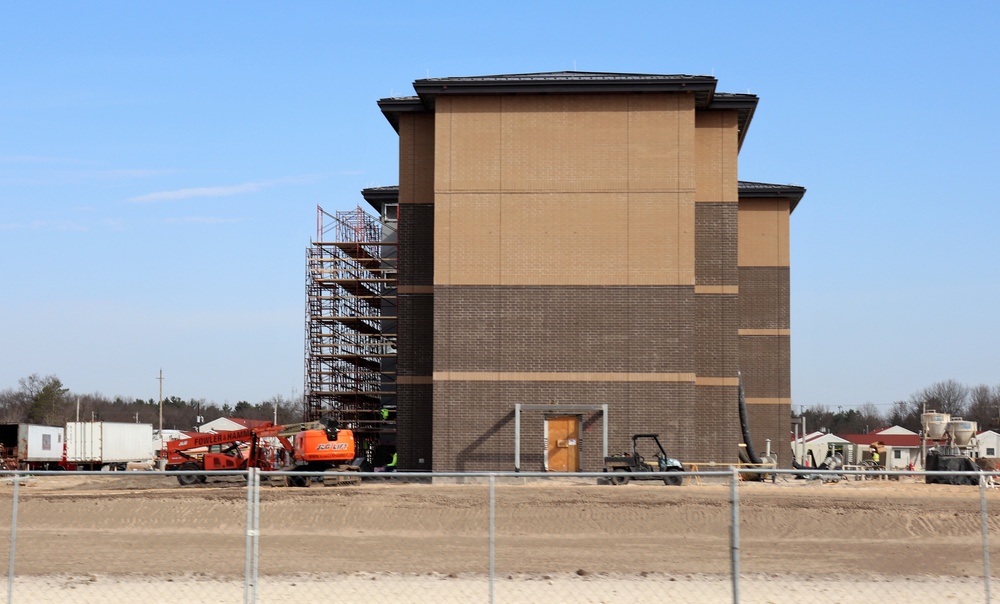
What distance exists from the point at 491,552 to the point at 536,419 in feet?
97.9

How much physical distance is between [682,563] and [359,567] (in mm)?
5413

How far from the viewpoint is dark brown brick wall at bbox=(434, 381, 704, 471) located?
43.1 m

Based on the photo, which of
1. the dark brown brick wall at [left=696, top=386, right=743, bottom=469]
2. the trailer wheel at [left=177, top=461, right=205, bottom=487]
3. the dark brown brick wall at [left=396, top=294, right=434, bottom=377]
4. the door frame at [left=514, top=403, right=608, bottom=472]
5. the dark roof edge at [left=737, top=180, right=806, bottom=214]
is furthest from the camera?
the dark roof edge at [left=737, top=180, right=806, bottom=214]

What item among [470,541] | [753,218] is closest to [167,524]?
[470,541]

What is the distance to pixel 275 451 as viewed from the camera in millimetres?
42156

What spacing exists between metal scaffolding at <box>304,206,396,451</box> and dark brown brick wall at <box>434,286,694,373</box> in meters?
17.1

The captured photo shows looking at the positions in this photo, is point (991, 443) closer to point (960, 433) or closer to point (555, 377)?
point (960, 433)

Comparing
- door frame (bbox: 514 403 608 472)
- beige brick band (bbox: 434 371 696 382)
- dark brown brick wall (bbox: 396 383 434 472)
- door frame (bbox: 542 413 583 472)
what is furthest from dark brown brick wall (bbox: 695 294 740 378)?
dark brown brick wall (bbox: 396 383 434 472)

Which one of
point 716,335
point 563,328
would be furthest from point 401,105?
point 716,335

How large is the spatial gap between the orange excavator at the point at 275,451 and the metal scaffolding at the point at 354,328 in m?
17.8

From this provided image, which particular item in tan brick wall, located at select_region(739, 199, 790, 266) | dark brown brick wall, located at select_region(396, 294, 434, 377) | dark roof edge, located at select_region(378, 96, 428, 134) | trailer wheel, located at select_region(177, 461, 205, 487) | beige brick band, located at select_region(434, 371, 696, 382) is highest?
dark roof edge, located at select_region(378, 96, 428, 134)

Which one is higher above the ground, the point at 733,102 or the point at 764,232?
the point at 733,102

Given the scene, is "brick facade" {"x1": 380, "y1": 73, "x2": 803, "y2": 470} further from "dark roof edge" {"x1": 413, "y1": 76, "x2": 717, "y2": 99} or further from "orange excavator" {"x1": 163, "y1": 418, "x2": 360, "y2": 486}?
"orange excavator" {"x1": 163, "y1": 418, "x2": 360, "y2": 486}

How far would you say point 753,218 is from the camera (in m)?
60.6
